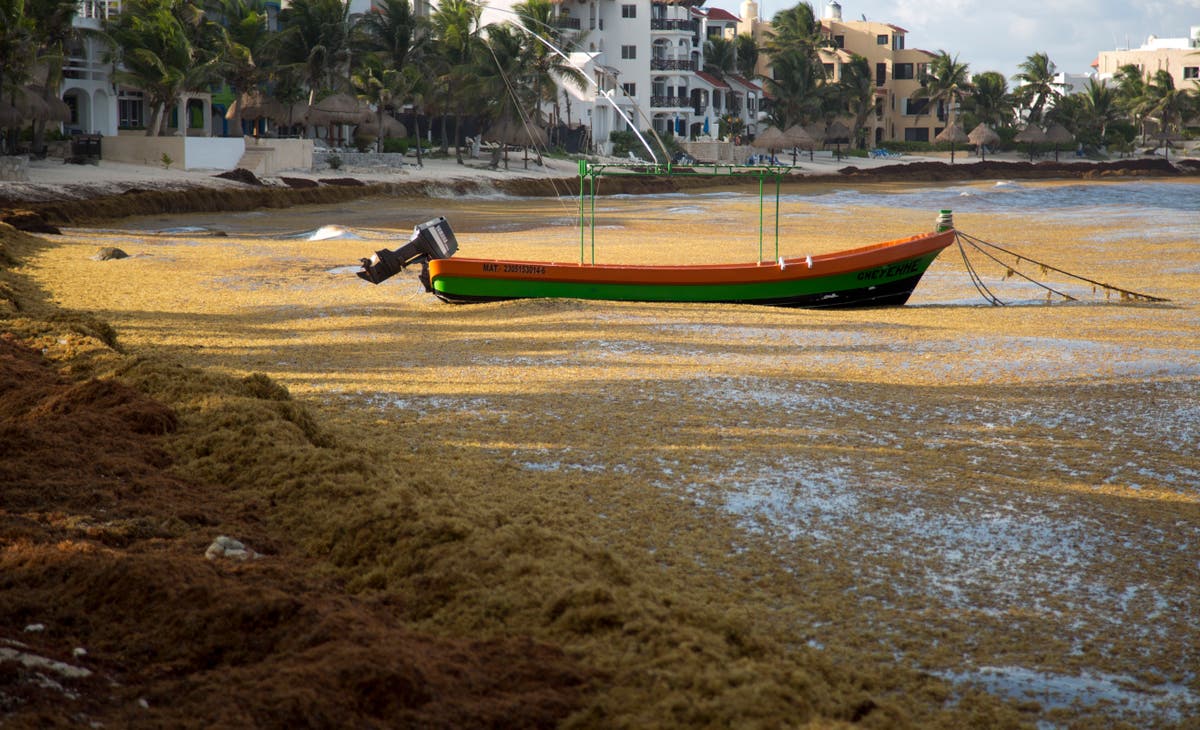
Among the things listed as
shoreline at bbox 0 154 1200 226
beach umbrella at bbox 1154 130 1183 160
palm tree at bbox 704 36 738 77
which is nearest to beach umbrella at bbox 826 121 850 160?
shoreline at bbox 0 154 1200 226

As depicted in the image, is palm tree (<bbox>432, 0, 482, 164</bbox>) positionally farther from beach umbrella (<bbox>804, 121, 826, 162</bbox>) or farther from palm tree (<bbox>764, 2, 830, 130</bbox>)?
palm tree (<bbox>764, 2, 830, 130</bbox>)

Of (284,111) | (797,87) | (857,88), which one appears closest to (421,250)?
(284,111)

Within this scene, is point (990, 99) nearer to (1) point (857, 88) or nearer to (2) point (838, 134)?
(1) point (857, 88)

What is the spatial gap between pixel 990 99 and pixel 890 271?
77.5 meters

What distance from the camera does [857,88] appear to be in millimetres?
86438

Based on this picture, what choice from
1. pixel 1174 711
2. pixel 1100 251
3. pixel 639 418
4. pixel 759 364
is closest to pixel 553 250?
pixel 1100 251

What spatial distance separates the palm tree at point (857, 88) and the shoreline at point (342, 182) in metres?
11.9

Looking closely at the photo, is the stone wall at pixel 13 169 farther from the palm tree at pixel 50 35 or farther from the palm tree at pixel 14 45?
the palm tree at pixel 50 35

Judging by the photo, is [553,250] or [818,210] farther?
[818,210]

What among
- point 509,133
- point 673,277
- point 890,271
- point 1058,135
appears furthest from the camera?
point 1058,135

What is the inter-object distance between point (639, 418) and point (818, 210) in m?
34.5

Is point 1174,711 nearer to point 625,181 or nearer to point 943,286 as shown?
point 943,286

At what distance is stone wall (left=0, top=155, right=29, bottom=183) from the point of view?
30.4m

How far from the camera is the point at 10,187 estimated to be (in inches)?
1148
